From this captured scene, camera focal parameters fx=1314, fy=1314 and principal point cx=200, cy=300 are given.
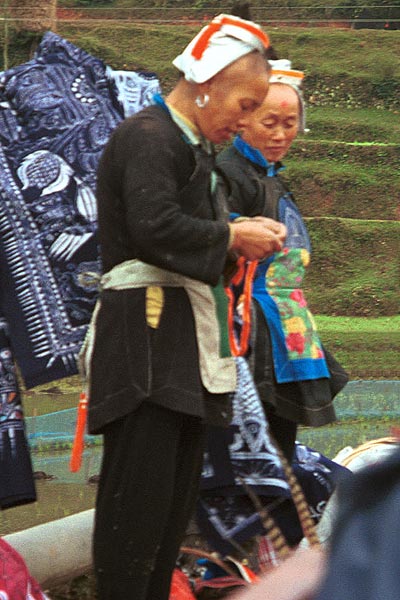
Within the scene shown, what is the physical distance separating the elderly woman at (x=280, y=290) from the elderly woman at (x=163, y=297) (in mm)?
377

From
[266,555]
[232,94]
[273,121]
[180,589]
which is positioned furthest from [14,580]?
[273,121]

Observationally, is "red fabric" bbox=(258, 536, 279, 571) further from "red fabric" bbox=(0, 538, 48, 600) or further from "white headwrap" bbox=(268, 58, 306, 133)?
"white headwrap" bbox=(268, 58, 306, 133)

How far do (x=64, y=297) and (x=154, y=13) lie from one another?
275cm

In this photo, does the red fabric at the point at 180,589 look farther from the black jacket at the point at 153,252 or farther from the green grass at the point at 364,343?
the green grass at the point at 364,343

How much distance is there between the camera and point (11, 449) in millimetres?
2309

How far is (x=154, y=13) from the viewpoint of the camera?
4926mm

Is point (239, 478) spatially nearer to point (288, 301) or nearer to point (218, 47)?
point (288, 301)

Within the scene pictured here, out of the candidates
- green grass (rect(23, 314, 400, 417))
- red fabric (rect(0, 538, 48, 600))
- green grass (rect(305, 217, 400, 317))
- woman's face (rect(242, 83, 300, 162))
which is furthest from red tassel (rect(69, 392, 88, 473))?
green grass (rect(305, 217, 400, 317))

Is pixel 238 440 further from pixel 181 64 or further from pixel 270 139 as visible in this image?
pixel 181 64

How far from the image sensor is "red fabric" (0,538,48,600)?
6.94 feet

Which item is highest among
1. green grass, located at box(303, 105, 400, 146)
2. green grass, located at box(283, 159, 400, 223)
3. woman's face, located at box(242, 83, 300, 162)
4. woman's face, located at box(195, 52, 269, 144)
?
woman's face, located at box(195, 52, 269, 144)

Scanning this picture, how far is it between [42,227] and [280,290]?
52 cm

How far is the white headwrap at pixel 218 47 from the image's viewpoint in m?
2.11

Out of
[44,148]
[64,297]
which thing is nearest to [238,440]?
[64,297]
